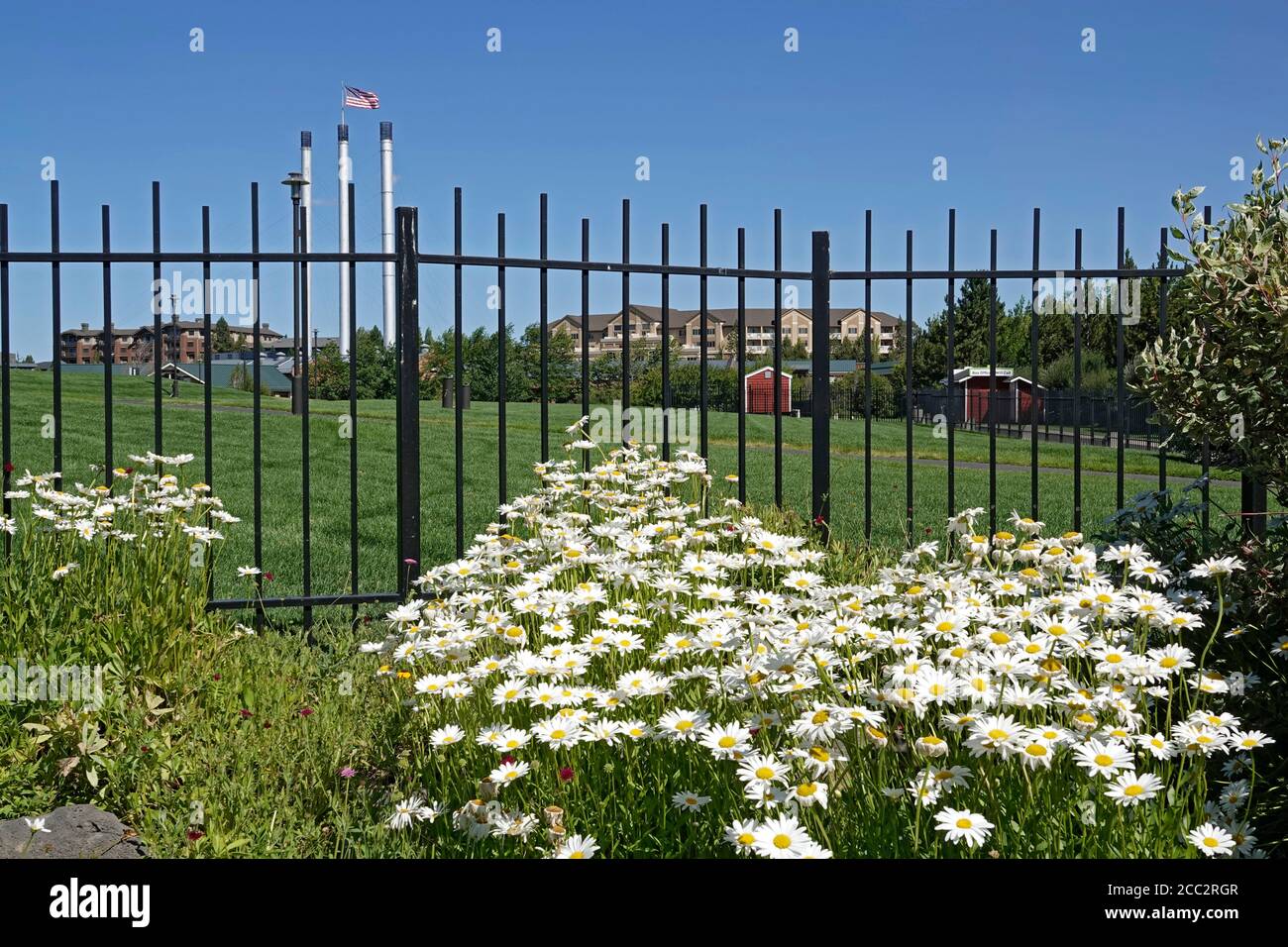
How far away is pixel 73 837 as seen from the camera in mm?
3590

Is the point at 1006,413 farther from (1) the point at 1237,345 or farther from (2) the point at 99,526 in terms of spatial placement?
(2) the point at 99,526

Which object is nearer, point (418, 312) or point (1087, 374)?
point (418, 312)

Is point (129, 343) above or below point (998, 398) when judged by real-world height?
above

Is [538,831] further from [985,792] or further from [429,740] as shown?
[985,792]

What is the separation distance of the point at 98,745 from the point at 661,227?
425 centimetres

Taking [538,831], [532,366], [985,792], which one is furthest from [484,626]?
[532,366]

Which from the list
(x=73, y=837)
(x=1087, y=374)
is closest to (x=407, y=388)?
(x=73, y=837)

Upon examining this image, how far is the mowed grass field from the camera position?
31.7 feet

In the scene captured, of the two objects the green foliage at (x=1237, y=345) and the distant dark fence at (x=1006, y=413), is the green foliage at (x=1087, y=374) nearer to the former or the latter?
the distant dark fence at (x=1006, y=413)

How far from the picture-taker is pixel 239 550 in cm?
954

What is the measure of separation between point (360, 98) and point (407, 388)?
4255cm

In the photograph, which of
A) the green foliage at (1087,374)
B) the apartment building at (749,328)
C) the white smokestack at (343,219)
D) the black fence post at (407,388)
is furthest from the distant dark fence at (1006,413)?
the apartment building at (749,328)

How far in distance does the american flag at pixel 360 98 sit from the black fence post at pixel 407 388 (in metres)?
41.4

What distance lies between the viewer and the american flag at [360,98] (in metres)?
44.0
